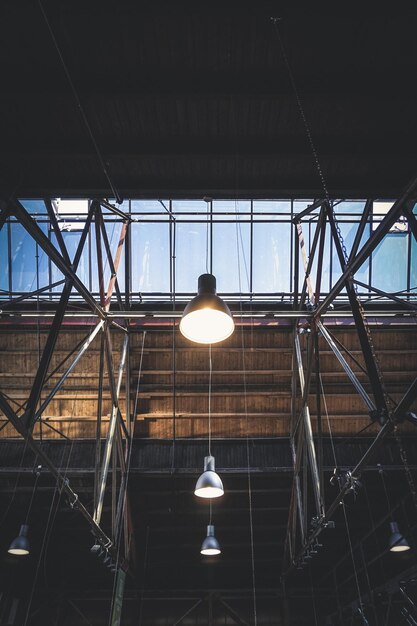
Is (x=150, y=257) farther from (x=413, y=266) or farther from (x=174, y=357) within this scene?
(x=413, y=266)

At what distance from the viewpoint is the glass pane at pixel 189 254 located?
36.0ft

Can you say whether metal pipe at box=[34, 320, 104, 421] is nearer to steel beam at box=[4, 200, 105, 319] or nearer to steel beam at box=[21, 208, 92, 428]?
steel beam at box=[21, 208, 92, 428]

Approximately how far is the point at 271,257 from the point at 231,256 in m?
0.91

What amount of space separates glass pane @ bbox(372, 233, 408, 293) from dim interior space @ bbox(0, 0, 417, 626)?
1.7 inches

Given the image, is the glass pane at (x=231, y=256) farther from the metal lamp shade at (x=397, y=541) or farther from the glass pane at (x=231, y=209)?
the metal lamp shade at (x=397, y=541)

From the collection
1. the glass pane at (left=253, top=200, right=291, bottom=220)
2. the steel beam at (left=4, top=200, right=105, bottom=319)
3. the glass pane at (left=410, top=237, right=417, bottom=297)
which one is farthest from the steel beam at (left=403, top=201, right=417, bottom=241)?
the glass pane at (left=410, top=237, right=417, bottom=297)

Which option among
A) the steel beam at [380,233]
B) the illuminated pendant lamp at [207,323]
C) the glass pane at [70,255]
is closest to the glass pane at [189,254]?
the glass pane at [70,255]

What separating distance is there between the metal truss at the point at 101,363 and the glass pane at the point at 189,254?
1.34 metres

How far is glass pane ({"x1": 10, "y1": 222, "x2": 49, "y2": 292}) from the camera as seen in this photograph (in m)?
10.8

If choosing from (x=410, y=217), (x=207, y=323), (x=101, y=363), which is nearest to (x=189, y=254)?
(x=101, y=363)
